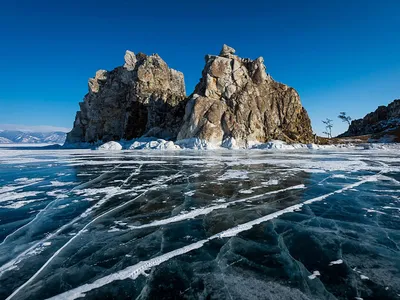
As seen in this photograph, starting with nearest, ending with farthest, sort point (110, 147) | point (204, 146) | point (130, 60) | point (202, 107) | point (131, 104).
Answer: point (204, 146)
point (110, 147)
point (202, 107)
point (131, 104)
point (130, 60)

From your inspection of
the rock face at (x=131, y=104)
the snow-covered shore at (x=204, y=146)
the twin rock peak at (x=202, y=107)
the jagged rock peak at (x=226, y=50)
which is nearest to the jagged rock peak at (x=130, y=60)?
the rock face at (x=131, y=104)

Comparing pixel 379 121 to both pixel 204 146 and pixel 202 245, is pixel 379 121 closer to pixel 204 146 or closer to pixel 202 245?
pixel 204 146

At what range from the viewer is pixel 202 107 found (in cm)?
5544

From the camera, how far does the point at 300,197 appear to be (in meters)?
7.70

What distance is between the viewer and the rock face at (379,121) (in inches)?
3376

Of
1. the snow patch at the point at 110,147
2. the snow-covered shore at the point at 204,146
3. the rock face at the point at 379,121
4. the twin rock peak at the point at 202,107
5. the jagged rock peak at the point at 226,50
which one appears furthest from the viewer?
the rock face at the point at 379,121

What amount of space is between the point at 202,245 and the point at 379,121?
121046 mm

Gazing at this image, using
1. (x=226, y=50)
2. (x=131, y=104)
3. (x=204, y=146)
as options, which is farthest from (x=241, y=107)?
(x=131, y=104)

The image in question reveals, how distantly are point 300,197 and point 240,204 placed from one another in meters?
2.29

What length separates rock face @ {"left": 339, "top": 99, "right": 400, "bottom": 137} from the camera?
85.8m

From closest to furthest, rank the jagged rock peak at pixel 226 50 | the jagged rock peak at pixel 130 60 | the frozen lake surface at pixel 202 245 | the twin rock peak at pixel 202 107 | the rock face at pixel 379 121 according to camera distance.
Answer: the frozen lake surface at pixel 202 245
the twin rock peak at pixel 202 107
the jagged rock peak at pixel 226 50
the jagged rock peak at pixel 130 60
the rock face at pixel 379 121

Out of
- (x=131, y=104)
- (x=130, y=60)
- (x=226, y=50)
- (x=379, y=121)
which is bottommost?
(x=379, y=121)

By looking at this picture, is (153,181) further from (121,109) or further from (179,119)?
(121,109)

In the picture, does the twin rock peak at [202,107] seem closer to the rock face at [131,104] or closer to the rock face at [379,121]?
the rock face at [131,104]
